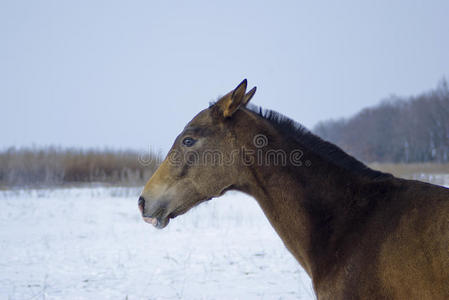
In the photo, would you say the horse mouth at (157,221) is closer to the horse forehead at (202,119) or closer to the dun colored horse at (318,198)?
A: the dun colored horse at (318,198)

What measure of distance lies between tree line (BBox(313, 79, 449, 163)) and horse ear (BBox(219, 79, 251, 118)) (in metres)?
54.1

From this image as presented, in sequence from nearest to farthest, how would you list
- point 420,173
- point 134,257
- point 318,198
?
point 318,198 → point 134,257 → point 420,173

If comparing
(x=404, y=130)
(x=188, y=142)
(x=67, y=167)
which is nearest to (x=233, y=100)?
(x=188, y=142)

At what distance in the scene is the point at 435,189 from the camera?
103 inches

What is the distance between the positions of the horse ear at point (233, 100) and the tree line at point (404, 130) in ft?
178

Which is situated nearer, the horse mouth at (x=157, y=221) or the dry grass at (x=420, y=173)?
the horse mouth at (x=157, y=221)

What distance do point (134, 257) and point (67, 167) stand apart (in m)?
15.7

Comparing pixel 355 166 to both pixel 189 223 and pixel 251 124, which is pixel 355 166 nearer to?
pixel 251 124

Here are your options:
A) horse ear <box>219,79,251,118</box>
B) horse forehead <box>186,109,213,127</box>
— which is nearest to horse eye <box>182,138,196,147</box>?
horse forehead <box>186,109,213,127</box>

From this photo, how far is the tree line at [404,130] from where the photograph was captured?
63.5m

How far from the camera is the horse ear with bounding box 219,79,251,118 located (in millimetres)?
3058

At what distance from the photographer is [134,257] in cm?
766

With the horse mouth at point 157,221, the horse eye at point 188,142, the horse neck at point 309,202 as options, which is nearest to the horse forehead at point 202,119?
the horse eye at point 188,142

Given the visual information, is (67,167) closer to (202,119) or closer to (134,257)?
(134,257)
